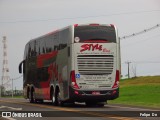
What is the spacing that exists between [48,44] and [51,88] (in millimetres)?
2646

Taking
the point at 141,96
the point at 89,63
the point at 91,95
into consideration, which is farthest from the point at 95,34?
the point at 141,96

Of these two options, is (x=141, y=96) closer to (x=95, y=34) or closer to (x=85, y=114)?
(x=95, y=34)

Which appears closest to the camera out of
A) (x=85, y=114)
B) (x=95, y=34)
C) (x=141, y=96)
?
(x=85, y=114)

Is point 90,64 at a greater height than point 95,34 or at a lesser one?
lesser

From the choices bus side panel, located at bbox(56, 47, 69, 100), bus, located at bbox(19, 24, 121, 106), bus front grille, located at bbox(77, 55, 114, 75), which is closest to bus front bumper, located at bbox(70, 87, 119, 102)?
bus, located at bbox(19, 24, 121, 106)

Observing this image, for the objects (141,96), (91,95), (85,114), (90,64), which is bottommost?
(141,96)

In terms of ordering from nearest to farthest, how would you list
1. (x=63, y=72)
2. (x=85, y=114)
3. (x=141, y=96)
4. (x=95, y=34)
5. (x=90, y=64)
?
(x=85, y=114), (x=90, y=64), (x=95, y=34), (x=63, y=72), (x=141, y=96)

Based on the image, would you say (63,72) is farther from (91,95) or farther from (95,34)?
(95,34)

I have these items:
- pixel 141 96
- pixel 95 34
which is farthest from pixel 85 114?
pixel 141 96

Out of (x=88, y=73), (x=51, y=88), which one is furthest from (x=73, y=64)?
(x=51, y=88)

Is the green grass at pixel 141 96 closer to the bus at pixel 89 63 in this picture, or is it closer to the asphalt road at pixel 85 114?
the bus at pixel 89 63

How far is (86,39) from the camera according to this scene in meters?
27.5

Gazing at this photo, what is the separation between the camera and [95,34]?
90.9ft

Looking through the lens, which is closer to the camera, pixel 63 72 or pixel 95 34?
pixel 95 34
